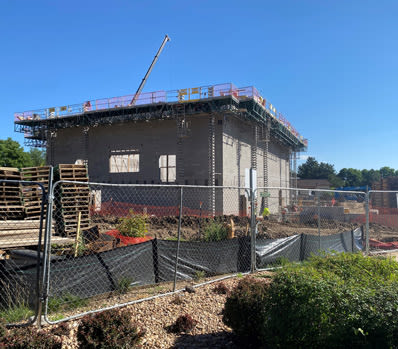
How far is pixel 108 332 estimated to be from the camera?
11.2ft

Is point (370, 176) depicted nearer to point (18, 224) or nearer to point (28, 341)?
point (18, 224)

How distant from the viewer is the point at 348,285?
3285 millimetres

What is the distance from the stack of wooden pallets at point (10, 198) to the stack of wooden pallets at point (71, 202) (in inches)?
39.8

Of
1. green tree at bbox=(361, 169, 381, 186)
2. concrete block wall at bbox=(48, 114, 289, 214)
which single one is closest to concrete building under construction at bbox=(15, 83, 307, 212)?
concrete block wall at bbox=(48, 114, 289, 214)

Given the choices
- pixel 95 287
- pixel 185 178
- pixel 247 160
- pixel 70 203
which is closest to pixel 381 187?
pixel 247 160

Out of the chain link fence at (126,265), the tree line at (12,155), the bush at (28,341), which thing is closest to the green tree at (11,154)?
the tree line at (12,155)

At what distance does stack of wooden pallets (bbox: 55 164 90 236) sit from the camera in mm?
10289

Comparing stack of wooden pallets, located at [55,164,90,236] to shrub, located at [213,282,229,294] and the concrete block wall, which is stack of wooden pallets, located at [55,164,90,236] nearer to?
shrub, located at [213,282,229,294]

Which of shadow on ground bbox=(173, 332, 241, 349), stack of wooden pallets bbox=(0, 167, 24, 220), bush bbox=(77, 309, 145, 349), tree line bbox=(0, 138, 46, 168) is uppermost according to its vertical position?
tree line bbox=(0, 138, 46, 168)

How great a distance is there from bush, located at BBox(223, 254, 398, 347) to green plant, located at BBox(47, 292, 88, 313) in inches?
106

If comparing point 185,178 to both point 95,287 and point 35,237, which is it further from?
point 95,287

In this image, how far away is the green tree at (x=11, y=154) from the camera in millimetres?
52250

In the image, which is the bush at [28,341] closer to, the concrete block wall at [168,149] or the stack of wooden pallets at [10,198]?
the stack of wooden pallets at [10,198]

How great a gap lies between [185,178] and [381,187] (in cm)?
2782
